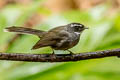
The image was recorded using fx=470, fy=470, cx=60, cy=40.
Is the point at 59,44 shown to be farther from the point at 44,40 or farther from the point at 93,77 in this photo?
the point at 93,77

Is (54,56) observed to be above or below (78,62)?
above

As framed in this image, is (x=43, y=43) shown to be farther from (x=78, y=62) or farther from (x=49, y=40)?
(x=78, y=62)

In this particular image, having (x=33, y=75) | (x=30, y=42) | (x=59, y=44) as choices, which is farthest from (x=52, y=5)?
(x=59, y=44)

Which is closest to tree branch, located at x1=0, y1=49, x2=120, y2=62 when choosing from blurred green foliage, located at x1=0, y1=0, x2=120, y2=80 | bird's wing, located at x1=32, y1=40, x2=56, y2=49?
bird's wing, located at x1=32, y1=40, x2=56, y2=49

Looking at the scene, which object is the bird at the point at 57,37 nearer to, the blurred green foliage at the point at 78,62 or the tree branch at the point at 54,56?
the tree branch at the point at 54,56

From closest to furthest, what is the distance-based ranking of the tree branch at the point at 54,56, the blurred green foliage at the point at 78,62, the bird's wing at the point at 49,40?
the tree branch at the point at 54,56, the bird's wing at the point at 49,40, the blurred green foliage at the point at 78,62

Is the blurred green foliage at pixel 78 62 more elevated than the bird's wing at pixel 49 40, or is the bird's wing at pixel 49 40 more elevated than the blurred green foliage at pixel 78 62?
the bird's wing at pixel 49 40

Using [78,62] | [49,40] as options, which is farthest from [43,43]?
[78,62]

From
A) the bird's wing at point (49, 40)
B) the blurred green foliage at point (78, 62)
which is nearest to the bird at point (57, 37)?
the bird's wing at point (49, 40)
